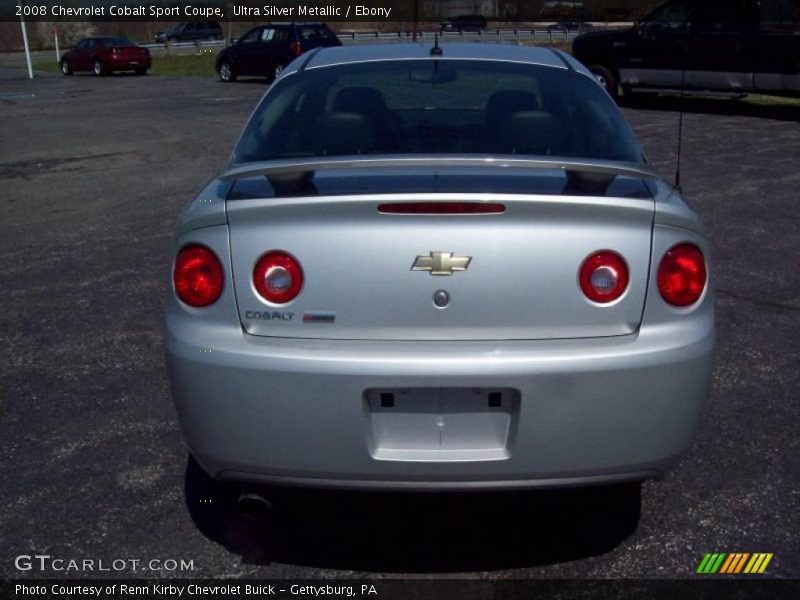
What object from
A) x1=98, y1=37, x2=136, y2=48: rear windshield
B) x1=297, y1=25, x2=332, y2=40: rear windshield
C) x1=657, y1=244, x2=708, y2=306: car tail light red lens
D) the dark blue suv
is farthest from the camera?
x1=98, y1=37, x2=136, y2=48: rear windshield

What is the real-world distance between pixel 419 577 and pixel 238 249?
1197mm

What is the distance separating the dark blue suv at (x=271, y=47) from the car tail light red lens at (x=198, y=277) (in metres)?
24.3

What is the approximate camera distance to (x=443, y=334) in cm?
291

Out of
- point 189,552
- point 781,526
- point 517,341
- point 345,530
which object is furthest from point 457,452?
Result: point 781,526

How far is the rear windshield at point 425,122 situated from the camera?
154 inches

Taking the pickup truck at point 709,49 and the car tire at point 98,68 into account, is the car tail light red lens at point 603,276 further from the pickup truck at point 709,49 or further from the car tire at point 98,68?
the car tire at point 98,68

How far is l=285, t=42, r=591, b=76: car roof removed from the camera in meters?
4.45

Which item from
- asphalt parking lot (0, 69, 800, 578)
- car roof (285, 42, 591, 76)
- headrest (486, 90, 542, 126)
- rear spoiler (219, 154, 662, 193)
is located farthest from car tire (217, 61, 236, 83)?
rear spoiler (219, 154, 662, 193)

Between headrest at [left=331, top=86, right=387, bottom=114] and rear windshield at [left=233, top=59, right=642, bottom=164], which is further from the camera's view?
headrest at [left=331, top=86, right=387, bottom=114]

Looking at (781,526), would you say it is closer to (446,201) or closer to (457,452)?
(457,452)

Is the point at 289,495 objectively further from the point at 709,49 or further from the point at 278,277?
the point at 709,49

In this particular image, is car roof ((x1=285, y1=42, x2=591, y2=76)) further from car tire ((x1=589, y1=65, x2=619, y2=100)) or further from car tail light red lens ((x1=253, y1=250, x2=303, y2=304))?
car tire ((x1=589, y1=65, x2=619, y2=100))

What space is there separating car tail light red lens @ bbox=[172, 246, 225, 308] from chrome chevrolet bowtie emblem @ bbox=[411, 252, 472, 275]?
1.98 feet

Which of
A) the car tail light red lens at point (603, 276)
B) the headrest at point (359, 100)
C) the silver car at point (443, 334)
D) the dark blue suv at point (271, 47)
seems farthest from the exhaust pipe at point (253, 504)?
the dark blue suv at point (271, 47)
